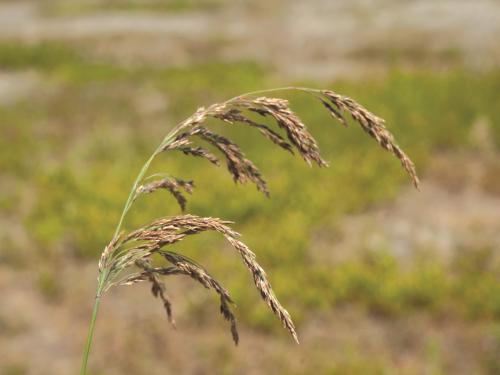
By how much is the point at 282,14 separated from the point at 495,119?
47.4 ft

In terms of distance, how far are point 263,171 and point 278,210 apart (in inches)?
57.2

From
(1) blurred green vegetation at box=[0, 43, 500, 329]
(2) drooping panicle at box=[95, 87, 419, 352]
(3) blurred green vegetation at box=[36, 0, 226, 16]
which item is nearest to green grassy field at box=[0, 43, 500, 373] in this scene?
(1) blurred green vegetation at box=[0, 43, 500, 329]

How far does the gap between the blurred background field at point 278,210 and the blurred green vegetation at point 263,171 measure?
30mm

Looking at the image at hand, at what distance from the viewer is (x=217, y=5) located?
28.1 metres

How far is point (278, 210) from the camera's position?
400 inches

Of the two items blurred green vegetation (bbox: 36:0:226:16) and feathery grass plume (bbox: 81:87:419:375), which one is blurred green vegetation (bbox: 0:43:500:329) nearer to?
feathery grass plume (bbox: 81:87:419:375)

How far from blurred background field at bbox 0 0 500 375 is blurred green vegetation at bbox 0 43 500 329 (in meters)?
0.03

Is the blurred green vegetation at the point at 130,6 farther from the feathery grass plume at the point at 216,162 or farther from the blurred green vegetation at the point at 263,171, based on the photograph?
the feathery grass plume at the point at 216,162

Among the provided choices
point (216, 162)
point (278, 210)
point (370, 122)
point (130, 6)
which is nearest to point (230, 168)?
point (216, 162)

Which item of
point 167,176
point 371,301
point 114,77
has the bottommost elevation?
point 371,301

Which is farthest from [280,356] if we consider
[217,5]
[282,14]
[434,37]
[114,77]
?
[217,5]

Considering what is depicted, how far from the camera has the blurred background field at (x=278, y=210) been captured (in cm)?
702

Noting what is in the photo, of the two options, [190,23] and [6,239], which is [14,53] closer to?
[190,23]

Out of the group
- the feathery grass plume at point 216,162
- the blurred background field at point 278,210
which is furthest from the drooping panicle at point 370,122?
the blurred background field at point 278,210
